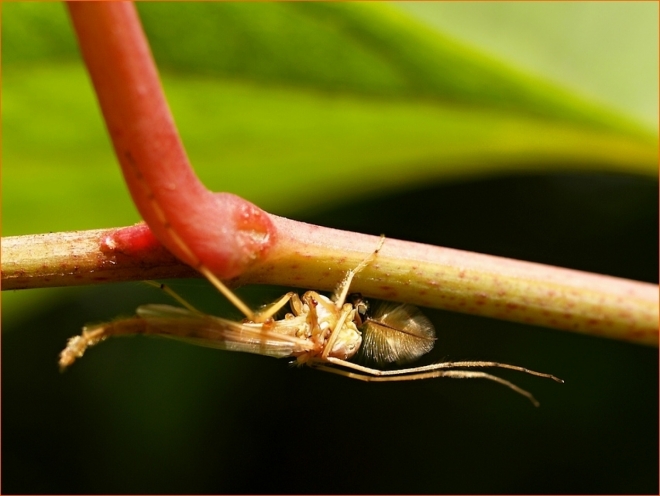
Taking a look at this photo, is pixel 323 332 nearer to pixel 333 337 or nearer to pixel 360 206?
pixel 333 337

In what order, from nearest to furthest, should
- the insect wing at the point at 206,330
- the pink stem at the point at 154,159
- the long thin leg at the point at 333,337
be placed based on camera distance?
the pink stem at the point at 154,159
the insect wing at the point at 206,330
the long thin leg at the point at 333,337

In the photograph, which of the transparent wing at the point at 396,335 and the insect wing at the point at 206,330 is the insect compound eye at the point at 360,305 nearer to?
the transparent wing at the point at 396,335

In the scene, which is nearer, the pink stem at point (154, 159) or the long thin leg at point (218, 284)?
the pink stem at point (154, 159)

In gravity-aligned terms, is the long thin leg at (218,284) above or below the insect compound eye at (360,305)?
below

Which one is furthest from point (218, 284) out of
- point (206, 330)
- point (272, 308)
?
point (272, 308)

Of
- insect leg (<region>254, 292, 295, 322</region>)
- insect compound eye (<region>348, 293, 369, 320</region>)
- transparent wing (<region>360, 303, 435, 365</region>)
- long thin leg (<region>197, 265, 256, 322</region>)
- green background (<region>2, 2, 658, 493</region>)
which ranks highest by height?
green background (<region>2, 2, 658, 493</region>)

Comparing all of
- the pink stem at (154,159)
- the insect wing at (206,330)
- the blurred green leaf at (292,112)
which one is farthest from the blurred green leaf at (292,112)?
the pink stem at (154,159)

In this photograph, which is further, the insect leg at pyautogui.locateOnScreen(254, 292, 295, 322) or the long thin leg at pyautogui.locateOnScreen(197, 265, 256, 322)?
the insect leg at pyautogui.locateOnScreen(254, 292, 295, 322)

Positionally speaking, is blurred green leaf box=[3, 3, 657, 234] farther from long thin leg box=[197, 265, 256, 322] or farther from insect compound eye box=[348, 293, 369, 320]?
long thin leg box=[197, 265, 256, 322]

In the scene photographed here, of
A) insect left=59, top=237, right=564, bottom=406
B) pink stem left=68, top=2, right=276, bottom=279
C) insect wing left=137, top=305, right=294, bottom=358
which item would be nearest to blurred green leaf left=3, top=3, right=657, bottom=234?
insect left=59, top=237, right=564, bottom=406
